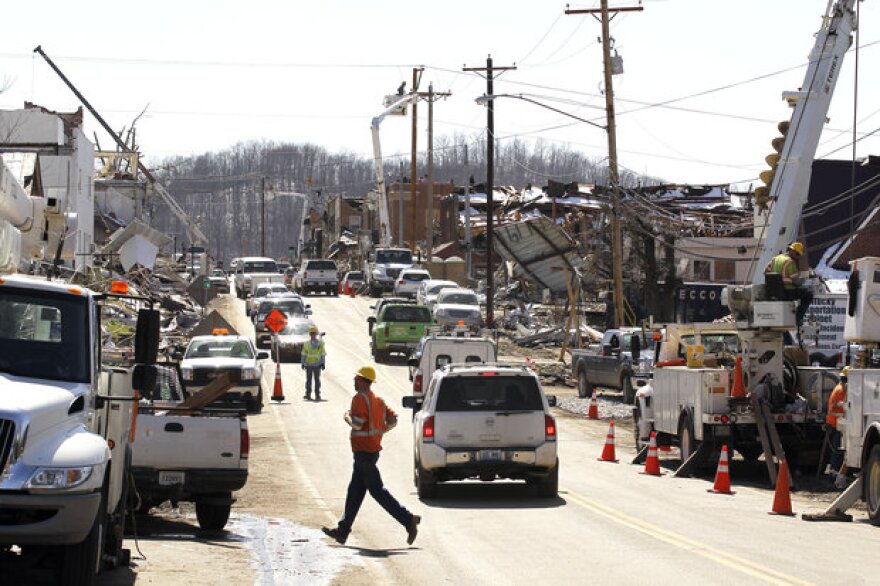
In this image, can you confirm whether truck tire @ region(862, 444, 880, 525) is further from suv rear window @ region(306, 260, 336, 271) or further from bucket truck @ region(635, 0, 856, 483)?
suv rear window @ region(306, 260, 336, 271)

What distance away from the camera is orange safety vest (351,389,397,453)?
15.7 m

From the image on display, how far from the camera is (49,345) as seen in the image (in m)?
11.3

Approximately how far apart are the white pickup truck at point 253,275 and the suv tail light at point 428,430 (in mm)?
58213

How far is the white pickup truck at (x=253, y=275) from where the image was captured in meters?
78.3

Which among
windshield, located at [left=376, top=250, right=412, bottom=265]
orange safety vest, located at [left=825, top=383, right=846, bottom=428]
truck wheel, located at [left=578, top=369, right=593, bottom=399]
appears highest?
windshield, located at [left=376, top=250, right=412, bottom=265]

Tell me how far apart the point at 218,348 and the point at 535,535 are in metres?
21.3

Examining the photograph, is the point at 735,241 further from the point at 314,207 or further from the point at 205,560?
the point at 314,207

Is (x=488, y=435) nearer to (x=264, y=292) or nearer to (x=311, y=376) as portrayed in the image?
(x=311, y=376)

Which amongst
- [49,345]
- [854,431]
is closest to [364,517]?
[854,431]

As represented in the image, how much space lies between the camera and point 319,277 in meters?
80.4

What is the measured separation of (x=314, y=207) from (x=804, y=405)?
14639 centimetres

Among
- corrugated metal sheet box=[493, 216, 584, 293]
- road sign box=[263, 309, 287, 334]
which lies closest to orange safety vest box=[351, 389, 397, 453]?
road sign box=[263, 309, 287, 334]

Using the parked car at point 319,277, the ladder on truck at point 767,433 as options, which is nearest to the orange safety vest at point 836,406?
the ladder on truck at point 767,433

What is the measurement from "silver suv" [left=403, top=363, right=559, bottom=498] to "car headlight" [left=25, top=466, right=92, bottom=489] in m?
9.94
